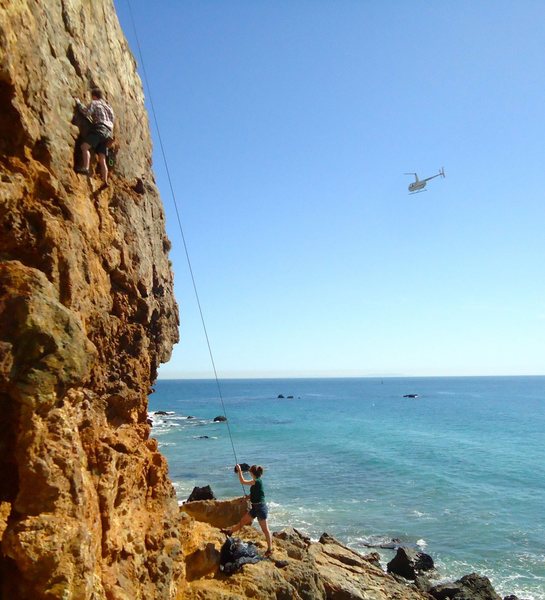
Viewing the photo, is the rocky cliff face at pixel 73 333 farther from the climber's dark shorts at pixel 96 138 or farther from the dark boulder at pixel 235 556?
the dark boulder at pixel 235 556

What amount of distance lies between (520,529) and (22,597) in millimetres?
25965

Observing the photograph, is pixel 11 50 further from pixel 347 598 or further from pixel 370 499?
pixel 370 499

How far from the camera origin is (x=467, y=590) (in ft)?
55.6

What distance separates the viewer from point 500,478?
1412 inches

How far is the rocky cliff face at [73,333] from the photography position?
5.86m

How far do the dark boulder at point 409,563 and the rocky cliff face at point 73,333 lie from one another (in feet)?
42.6

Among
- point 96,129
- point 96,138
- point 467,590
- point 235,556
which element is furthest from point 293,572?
point 96,129

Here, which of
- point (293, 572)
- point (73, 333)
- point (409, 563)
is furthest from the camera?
point (409, 563)

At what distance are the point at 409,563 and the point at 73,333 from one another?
17.8 meters

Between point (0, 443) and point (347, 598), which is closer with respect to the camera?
point (0, 443)

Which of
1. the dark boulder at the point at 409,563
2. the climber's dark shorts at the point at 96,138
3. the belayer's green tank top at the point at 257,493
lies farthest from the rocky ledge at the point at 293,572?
the climber's dark shorts at the point at 96,138

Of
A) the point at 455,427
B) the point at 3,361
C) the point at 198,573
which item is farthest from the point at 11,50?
the point at 455,427

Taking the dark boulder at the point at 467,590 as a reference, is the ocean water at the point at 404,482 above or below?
below

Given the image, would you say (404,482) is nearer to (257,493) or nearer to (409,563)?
(409,563)
